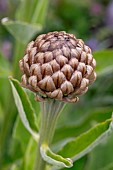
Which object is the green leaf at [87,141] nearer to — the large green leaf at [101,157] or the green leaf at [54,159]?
the green leaf at [54,159]

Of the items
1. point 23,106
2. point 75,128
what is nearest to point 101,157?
point 75,128

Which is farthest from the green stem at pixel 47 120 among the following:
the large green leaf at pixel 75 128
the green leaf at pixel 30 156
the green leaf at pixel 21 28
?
the large green leaf at pixel 75 128

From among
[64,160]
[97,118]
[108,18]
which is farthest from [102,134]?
[108,18]

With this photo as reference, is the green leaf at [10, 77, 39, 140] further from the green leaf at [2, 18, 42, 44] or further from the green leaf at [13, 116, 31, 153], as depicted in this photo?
the green leaf at [2, 18, 42, 44]

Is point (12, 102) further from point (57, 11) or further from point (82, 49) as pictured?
point (57, 11)

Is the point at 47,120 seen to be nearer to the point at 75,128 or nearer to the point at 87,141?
the point at 87,141


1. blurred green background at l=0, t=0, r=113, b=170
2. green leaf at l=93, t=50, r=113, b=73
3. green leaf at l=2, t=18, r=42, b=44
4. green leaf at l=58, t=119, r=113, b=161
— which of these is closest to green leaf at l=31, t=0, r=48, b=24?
blurred green background at l=0, t=0, r=113, b=170

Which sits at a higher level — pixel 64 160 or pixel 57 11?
pixel 64 160
